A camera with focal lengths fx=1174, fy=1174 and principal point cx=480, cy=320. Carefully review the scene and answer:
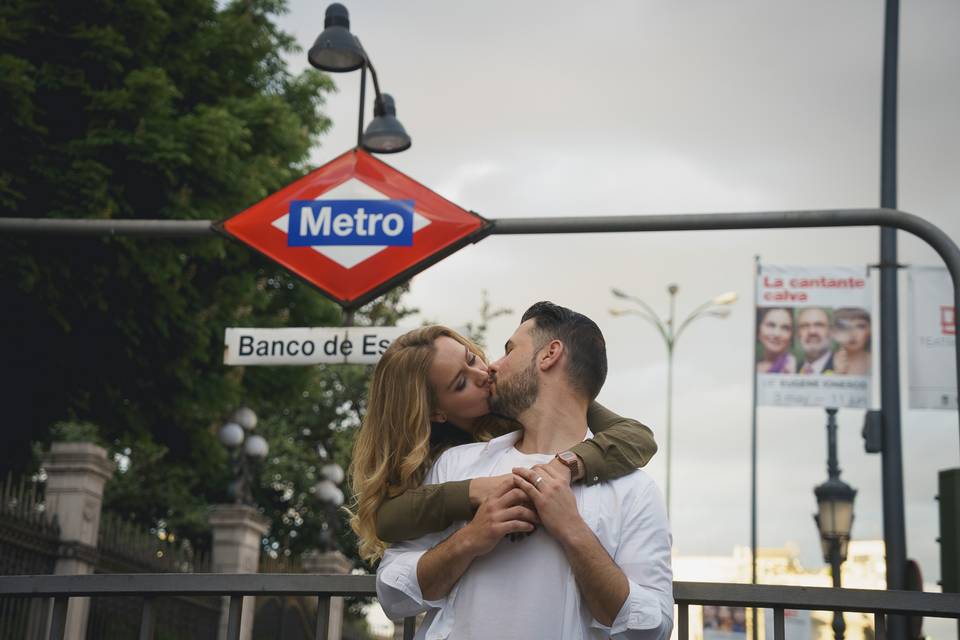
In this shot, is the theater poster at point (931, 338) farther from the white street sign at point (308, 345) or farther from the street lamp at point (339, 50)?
the street lamp at point (339, 50)

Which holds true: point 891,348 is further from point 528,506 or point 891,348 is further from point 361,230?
point 528,506

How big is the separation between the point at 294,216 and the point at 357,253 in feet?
1.76

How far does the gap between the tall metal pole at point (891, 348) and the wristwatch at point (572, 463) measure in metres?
6.70

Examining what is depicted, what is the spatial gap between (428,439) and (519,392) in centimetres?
38

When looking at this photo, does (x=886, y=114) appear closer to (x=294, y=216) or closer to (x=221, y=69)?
(x=294, y=216)

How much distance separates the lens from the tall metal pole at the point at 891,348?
9.34 m

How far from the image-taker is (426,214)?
7688 mm

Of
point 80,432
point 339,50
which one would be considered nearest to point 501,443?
point 339,50

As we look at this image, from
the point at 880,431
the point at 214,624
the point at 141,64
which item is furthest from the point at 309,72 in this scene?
the point at 880,431

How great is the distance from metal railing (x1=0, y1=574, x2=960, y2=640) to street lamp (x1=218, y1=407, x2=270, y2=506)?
49.3ft

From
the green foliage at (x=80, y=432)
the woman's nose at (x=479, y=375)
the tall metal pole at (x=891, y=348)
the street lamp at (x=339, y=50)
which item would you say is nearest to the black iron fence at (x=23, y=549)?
the green foliage at (x=80, y=432)

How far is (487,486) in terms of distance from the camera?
10.9 ft

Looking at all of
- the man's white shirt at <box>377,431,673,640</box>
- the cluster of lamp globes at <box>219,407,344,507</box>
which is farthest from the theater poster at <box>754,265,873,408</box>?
the man's white shirt at <box>377,431,673,640</box>

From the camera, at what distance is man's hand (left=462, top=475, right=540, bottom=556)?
3154 mm
